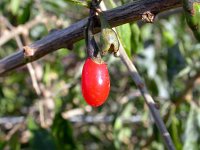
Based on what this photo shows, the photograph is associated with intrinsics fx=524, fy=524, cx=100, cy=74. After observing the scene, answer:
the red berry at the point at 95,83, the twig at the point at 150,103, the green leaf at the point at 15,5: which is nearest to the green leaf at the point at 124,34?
the twig at the point at 150,103

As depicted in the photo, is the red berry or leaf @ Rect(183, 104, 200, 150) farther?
leaf @ Rect(183, 104, 200, 150)

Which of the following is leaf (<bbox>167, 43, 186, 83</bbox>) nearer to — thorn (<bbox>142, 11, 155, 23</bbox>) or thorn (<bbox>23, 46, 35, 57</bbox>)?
thorn (<bbox>23, 46, 35, 57</bbox>)

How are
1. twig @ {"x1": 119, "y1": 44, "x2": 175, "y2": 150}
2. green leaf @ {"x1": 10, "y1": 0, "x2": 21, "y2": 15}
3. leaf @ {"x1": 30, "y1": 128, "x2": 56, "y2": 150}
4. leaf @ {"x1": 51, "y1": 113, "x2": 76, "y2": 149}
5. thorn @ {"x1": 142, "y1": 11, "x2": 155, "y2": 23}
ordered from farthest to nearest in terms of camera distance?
green leaf @ {"x1": 10, "y1": 0, "x2": 21, "y2": 15}, leaf @ {"x1": 51, "y1": 113, "x2": 76, "y2": 149}, leaf @ {"x1": 30, "y1": 128, "x2": 56, "y2": 150}, twig @ {"x1": 119, "y1": 44, "x2": 175, "y2": 150}, thorn @ {"x1": 142, "y1": 11, "x2": 155, "y2": 23}

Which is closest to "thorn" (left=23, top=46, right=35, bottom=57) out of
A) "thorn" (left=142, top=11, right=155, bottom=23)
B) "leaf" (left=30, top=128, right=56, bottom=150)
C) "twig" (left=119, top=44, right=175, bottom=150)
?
"twig" (left=119, top=44, right=175, bottom=150)

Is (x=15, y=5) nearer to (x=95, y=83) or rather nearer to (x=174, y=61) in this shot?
(x=174, y=61)

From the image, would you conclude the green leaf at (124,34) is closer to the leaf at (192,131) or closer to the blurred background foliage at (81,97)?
the blurred background foliage at (81,97)

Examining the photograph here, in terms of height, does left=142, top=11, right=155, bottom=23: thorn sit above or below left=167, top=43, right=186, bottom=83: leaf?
above

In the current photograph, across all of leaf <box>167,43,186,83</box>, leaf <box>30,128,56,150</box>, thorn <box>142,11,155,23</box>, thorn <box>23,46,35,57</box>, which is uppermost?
thorn <box>142,11,155,23</box>
